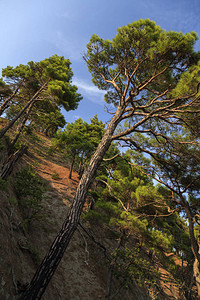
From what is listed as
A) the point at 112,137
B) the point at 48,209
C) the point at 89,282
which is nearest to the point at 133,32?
the point at 112,137

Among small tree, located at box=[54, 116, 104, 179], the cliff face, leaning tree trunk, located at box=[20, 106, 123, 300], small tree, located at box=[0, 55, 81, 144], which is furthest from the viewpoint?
small tree, located at box=[54, 116, 104, 179]

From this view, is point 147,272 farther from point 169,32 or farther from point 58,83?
point 58,83

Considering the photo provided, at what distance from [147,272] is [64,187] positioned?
35.4ft

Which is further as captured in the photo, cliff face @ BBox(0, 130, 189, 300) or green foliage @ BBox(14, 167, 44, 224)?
green foliage @ BBox(14, 167, 44, 224)

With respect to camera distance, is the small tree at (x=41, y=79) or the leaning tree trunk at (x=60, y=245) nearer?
the leaning tree trunk at (x=60, y=245)

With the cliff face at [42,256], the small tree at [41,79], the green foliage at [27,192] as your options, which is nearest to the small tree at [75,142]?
the small tree at [41,79]

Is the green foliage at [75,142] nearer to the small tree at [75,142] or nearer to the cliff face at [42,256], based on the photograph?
the small tree at [75,142]

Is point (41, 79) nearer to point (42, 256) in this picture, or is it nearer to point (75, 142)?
point (75, 142)

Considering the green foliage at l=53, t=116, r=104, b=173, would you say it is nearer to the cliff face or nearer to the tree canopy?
the cliff face

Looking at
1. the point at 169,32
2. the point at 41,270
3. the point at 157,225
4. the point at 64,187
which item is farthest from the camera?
the point at 64,187

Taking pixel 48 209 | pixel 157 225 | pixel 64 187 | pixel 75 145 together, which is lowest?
pixel 48 209

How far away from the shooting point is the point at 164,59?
6.14 metres

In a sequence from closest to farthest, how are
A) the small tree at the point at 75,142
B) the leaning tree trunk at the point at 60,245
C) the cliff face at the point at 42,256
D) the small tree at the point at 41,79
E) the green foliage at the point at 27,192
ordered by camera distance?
the leaning tree trunk at the point at 60,245, the cliff face at the point at 42,256, the green foliage at the point at 27,192, the small tree at the point at 41,79, the small tree at the point at 75,142

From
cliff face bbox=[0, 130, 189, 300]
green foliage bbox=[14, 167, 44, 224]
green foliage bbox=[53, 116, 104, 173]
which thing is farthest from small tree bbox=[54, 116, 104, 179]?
green foliage bbox=[14, 167, 44, 224]
